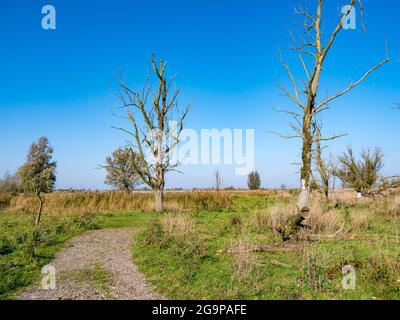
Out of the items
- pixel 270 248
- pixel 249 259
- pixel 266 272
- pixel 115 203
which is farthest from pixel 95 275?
pixel 115 203

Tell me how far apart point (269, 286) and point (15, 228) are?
37.5 feet

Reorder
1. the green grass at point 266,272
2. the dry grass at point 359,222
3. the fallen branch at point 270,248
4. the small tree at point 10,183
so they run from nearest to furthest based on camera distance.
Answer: the green grass at point 266,272 → the fallen branch at point 270,248 → the dry grass at point 359,222 → the small tree at point 10,183

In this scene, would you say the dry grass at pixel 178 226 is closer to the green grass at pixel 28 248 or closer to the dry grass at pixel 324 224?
the green grass at pixel 28 248

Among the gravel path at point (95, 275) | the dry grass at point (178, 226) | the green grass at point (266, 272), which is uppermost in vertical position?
the dry grass at point (178, 226)

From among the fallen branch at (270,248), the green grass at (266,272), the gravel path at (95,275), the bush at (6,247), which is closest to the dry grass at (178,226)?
the green grass at (266,272)

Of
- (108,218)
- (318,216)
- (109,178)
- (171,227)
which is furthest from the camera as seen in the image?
(109,178)

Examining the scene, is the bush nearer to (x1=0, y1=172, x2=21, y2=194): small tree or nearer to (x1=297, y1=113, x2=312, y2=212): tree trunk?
(x1=297, y1=113, x2=312, y2=212): tree trunk

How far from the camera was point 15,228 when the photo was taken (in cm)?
1408

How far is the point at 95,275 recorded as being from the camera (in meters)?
7.44

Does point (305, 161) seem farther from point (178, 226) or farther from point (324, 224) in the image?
point (178, 226)

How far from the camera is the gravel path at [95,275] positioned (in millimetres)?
6219

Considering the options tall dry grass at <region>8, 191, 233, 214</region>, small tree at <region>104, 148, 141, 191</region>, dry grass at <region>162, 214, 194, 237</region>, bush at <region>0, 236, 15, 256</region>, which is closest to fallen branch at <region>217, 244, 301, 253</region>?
dry grass at <region>162, 214, 194, 237</region>
